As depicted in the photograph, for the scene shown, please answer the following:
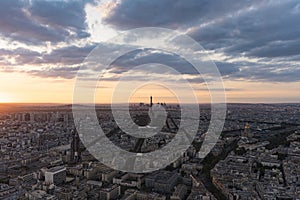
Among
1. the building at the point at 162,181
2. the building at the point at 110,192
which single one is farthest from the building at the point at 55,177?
the building at the point at 162,181

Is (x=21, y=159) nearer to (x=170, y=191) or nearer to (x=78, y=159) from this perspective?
(x=78, y=159)

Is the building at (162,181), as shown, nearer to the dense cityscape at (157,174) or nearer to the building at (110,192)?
the dense cityscape at (157,174)

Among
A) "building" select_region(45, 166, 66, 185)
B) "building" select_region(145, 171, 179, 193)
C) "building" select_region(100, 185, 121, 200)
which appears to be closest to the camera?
"building" select_region(100, 185, 121, 200)

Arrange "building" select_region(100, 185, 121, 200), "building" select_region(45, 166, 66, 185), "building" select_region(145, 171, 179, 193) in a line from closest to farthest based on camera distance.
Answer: "building" select_region(100, 185, 121, 200) < "building" select_region(145, 171, 179, 193) < "building" select_region(45, 166, 66, 185)

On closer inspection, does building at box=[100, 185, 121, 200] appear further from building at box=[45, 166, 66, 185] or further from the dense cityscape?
building at box=[45, 166, 66, 185]

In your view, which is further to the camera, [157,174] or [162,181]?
[157,174]

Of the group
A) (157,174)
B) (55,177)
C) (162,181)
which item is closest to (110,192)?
(162,181)

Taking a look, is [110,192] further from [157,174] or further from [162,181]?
[157,174]

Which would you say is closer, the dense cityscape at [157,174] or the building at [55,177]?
→ the dense cityscape at [157,174]

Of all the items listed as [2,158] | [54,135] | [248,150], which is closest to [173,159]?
[248,150]

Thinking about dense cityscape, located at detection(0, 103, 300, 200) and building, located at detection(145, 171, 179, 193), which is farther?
building, located at detection(145, 171, 179, 193)

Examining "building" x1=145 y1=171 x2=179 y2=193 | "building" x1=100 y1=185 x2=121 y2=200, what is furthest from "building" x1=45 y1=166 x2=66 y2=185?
"building" x1=145 y1=171 x2=179 y2=193
